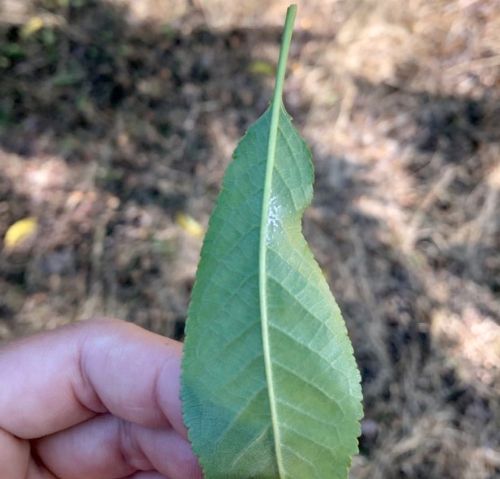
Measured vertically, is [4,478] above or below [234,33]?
below

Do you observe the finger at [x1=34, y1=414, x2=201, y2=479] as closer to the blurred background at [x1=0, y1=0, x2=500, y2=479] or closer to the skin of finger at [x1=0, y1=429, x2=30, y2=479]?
the skin of finger at [x1=0, y1=429, x2=30, y2=479]

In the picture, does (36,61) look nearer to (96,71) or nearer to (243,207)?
(96,71)

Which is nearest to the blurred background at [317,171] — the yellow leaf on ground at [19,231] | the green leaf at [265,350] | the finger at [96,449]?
the yellow leaf on ground at [19,231]

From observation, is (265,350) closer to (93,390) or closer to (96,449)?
(93,390)

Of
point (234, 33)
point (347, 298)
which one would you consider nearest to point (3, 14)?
point (234, 33)

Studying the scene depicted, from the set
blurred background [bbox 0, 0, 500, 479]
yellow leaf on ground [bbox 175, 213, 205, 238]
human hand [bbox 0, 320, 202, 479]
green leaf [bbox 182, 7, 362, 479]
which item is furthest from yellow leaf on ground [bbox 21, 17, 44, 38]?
green leaf [bbox 182, 7, 362, 479]
